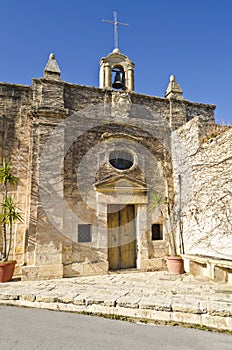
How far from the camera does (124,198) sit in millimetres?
7980

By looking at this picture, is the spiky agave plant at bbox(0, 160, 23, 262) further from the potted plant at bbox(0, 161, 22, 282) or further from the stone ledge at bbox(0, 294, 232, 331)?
the stone ledge at bbox(0, 294, 232, 331)

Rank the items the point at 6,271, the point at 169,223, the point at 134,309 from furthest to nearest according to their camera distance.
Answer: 1. the point at 169,223
2. the point at 6,271
3. the point at 134,309

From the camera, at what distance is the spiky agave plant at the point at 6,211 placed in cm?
657

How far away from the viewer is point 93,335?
333 cm

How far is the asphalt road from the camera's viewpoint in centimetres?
303

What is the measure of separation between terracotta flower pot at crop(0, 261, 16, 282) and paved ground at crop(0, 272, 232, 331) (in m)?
0.28

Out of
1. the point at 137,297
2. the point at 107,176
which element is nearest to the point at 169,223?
the point at 107,176

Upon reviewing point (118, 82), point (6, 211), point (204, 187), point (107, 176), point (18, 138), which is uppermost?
point (118, 82)

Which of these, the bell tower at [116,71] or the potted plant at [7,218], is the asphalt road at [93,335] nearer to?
the potted plant at [7,218]

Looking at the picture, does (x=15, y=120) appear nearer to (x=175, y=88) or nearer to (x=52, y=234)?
(x=52, y=234)

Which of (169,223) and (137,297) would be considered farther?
(169,223)

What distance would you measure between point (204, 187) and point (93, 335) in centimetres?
531

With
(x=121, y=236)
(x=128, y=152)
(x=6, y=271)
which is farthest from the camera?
(x=128, y=152)

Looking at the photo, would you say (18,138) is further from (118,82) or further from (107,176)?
(118,82)
